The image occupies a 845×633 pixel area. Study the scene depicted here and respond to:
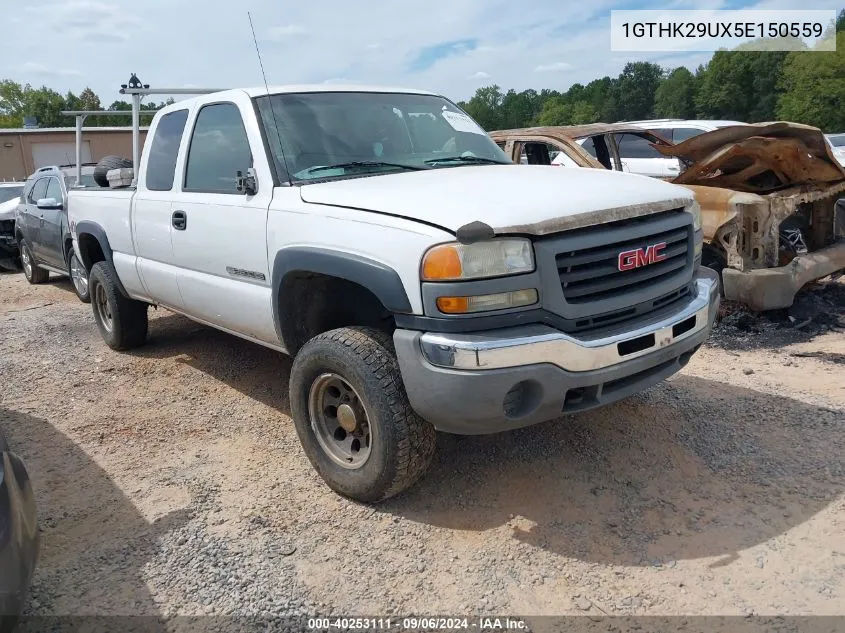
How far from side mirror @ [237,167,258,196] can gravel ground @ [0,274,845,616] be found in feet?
4.84

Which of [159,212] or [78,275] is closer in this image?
[159,212]

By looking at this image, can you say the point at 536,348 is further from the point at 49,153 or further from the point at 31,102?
the point at 31,102

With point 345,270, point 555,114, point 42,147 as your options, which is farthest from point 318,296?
point 555,114

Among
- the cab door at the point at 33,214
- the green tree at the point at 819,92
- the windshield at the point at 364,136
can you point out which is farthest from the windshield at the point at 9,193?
the green tree at the point at 819,92

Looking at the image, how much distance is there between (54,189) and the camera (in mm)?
9703

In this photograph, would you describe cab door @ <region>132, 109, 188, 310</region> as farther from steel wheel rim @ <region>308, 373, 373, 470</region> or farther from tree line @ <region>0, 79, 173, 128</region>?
tree line @ <region>0, 79, 173, 128</region>

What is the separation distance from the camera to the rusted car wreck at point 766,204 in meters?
5.26

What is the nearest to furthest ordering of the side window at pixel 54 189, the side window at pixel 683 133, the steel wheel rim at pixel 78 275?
the steel wheel rim at pixel 78 275 < the side window at pixel 54 189 < the side window at pixel 683 133

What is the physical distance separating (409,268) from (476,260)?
10.9 inches

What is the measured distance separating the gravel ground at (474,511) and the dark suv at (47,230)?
4143mm

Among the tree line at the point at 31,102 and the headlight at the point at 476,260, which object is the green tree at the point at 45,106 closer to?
the tree line at the point at 31,102

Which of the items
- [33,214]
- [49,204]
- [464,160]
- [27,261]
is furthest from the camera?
[27,261]

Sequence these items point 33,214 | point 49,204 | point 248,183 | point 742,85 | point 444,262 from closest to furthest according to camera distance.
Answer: point 444,262, point 248,183, point 49,204, point 33,214, point 742,85

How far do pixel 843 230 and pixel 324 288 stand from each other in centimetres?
508
